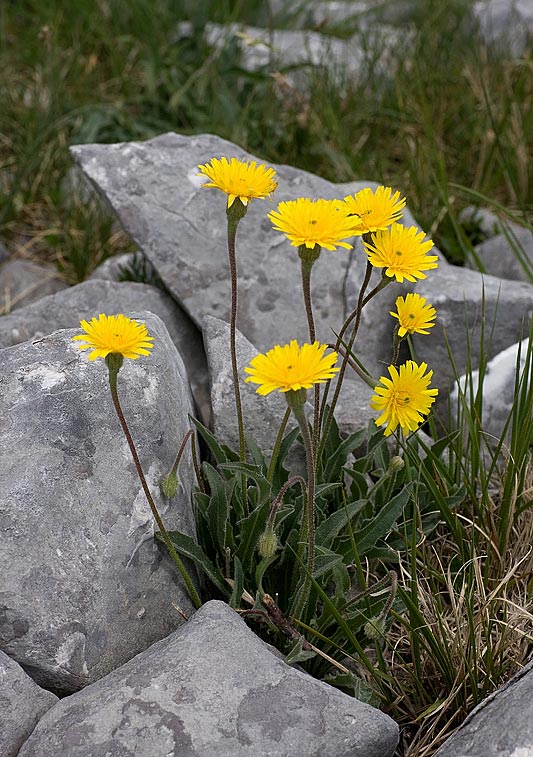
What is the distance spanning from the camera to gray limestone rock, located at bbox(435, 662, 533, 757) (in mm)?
1481

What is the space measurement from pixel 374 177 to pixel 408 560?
2.12 m

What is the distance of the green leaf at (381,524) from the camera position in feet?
6.43

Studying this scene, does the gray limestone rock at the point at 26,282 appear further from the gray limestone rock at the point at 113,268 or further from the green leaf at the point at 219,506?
the green leaf at the point at 219,506

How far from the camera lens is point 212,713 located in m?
1.56

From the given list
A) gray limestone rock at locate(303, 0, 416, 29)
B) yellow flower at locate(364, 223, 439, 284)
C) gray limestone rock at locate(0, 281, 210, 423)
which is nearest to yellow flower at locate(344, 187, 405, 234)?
yellow flower at locate(364, 223, 439, 284)

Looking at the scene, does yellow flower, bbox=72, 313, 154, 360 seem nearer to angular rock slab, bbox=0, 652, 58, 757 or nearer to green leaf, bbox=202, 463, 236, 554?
green leaf, bbox=202, 463, 236, 554

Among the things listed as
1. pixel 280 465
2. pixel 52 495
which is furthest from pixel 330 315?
pixel 52 495

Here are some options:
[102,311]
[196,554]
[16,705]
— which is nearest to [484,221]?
[102,311]

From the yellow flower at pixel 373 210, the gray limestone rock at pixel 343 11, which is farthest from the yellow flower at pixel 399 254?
the gray limestone rock at pixel 343 11

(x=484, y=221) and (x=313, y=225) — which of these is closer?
(x=313, y=225)

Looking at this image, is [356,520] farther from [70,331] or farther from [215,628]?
[70,331]

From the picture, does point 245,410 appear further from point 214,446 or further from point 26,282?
point 26,282

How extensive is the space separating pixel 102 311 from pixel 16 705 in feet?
4.25

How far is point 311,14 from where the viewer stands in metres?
5.02
